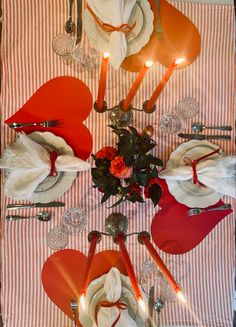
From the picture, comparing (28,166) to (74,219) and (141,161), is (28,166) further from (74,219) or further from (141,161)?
(141,161)

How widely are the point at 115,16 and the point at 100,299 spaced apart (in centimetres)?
112

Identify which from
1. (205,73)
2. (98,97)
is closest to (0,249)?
(98,97)

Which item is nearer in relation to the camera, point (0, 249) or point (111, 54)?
point (111, 54)

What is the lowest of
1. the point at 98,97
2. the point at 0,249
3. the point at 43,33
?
the point at 0,249

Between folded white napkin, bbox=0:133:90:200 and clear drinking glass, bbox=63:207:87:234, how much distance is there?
0.66 ft

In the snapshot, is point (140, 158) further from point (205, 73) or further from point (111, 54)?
point (205, 73)

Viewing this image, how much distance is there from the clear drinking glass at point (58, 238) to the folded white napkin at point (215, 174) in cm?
49

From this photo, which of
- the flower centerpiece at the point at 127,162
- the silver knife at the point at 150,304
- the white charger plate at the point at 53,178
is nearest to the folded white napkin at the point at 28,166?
the white charger plate at the point at 53,178

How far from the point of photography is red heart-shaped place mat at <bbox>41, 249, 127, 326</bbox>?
1.61 meters

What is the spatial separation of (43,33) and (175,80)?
0.59 meters

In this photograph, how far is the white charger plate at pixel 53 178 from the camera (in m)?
1.55

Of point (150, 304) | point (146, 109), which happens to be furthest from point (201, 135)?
point (150, 304)

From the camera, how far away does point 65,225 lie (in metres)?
1.60

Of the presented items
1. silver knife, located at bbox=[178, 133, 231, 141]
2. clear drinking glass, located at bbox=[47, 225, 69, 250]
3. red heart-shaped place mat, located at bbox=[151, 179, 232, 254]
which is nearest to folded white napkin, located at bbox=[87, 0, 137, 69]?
silver knife, located at bbox=[178, 133, 231, 141]
